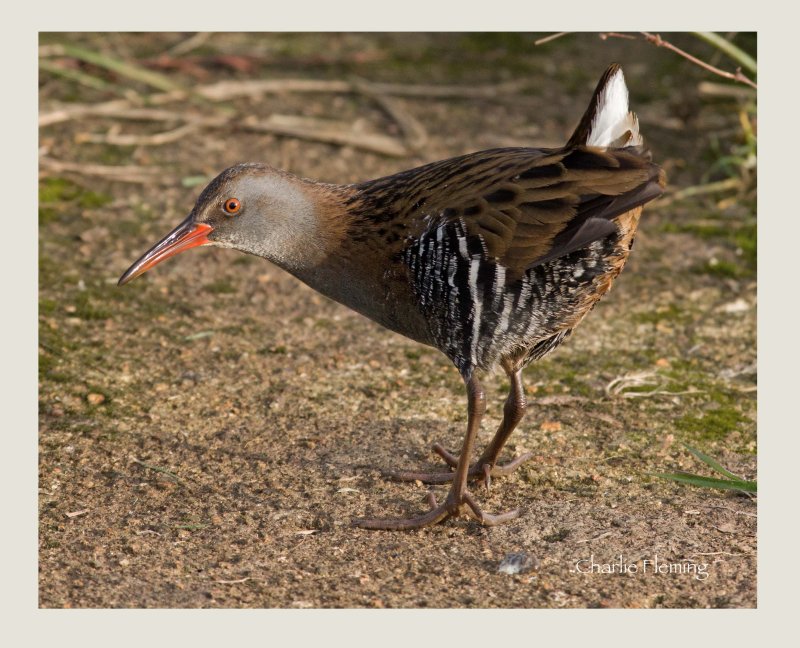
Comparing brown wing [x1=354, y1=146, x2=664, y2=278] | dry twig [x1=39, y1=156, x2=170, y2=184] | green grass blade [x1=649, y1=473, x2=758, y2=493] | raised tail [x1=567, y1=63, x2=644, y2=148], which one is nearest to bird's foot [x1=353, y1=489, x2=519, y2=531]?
green grass blade [x1=649, y1=473, x2=758, y2=493]

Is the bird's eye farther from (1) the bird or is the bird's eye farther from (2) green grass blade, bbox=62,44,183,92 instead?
(2) green grass blade, bbox=62,44,183,92

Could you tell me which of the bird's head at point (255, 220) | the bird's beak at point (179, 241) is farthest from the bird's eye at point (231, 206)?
the bird's beak at point (179, 241)

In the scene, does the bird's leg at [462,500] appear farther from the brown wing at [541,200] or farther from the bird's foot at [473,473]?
the brown wing at [541,200]

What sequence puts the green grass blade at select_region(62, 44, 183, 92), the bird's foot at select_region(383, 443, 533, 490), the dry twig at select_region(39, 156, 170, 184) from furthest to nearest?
the green grass blade at select_region(62, 44, 183, 92) → the dry twig at select_region(39, 156, 170, 184) → the bird's foot at select_region(383, 443, 533, 490)

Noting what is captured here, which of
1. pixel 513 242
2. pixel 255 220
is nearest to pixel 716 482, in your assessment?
pixel 513 242

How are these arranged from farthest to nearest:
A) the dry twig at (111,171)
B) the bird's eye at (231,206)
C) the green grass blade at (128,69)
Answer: the green grass blade at (128,69)
the dry twig at (111,171)
the bird's eye at (231,206)

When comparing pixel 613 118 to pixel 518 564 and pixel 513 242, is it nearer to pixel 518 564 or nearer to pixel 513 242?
pixel 513 242
